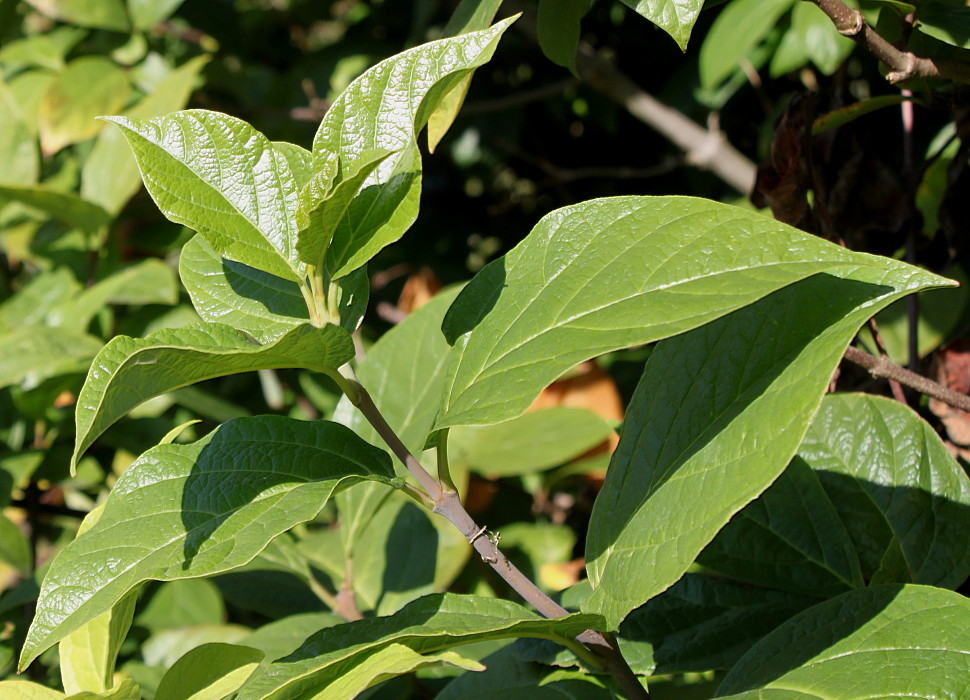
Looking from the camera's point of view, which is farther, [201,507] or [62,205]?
[62,205]

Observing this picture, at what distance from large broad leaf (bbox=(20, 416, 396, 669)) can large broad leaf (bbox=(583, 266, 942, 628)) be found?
0.46 ft

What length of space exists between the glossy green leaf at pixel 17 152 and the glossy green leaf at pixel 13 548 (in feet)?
1.70

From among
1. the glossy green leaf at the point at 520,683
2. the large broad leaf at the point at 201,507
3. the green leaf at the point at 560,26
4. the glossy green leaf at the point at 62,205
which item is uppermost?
the green leaf at the point at 560,26

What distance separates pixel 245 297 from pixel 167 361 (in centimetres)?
14

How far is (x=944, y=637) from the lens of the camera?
46cm

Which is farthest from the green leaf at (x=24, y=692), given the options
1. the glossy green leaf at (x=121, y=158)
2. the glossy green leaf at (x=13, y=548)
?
the glossy green leaf at (x=121, y=158)

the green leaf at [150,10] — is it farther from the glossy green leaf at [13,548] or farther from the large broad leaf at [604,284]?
the large broad leaf at [604,284]

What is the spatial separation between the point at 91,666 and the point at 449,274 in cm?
109

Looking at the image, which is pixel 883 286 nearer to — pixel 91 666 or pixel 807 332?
pixel 807 332

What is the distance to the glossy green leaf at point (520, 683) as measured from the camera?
569 mm

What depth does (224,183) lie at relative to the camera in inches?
19.0

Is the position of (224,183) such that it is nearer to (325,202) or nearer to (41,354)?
(325,202)

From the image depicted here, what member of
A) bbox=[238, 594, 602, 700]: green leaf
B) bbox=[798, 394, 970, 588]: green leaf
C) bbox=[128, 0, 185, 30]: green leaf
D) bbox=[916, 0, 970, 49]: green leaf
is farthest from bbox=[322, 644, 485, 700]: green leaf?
bbox=[128, 0, 185, 30]: green leaf

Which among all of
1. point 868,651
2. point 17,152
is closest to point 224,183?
point 868,651
